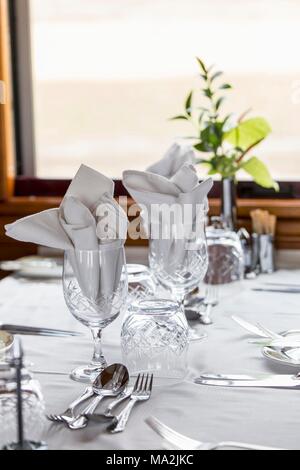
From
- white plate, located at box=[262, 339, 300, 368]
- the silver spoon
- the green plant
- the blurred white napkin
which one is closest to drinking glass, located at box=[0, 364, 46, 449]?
the silver spoon

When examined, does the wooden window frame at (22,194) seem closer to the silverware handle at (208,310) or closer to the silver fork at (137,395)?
the silverware handle at (208,310)

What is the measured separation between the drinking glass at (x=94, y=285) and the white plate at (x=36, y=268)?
2.32ft

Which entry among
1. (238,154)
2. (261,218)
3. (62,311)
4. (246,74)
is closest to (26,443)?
(62,311)

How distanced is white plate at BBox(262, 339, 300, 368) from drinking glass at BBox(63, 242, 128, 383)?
0.27 m

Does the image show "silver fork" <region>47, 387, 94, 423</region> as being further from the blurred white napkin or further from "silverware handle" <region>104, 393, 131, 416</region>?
the blurred white napkin

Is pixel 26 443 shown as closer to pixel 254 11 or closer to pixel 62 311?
pixel 62 311

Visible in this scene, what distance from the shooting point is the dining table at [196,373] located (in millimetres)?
923

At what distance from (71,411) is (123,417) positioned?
0.07m

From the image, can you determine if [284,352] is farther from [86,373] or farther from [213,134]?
[213,134]

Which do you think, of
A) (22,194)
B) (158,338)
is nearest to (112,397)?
(158,338)

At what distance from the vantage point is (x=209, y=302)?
1.58 metres

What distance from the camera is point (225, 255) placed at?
5.70ft

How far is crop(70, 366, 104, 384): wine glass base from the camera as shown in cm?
112

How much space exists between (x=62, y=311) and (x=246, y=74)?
122 centimetres
